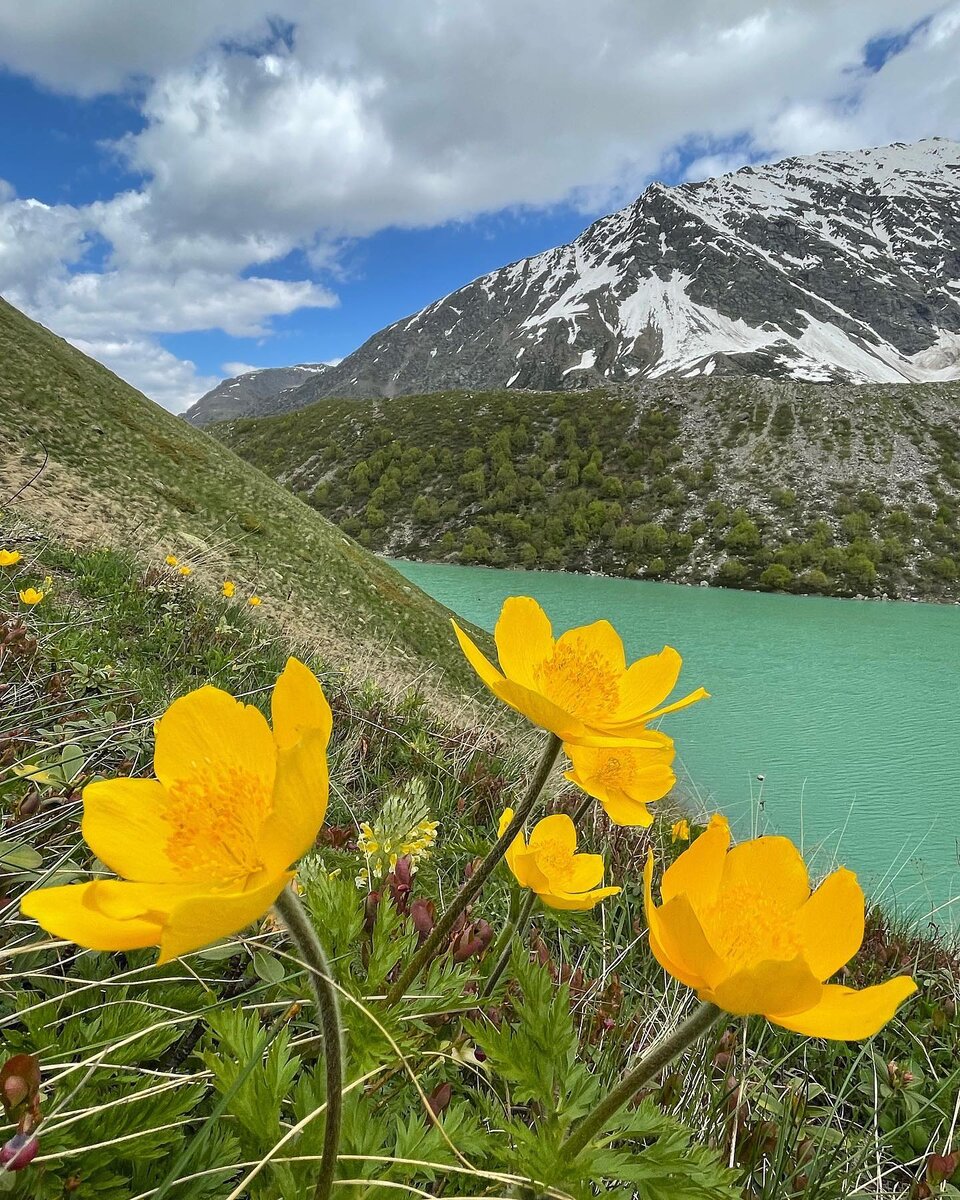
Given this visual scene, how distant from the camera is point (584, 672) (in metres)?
1.51

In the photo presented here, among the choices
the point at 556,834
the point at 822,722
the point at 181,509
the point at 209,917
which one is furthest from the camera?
the point at 822,722

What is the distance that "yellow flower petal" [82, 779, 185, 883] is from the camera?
0.90 meters

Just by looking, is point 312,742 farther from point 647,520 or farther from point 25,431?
point 647,520

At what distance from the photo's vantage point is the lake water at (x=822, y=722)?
10742 mm

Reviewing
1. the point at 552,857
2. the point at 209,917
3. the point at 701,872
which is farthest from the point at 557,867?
the point at 209,917

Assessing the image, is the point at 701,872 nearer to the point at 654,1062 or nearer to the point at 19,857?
the point at 654,1062

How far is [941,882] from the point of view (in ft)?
34.1

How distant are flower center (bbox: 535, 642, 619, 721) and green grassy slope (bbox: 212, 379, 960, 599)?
195ft

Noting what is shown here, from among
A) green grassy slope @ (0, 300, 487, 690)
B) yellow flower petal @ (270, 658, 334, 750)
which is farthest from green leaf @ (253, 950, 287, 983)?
green grassy slope @ (0, 300, 487, 690)

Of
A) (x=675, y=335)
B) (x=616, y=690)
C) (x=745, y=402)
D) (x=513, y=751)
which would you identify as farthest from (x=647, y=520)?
(x=675, y=335)

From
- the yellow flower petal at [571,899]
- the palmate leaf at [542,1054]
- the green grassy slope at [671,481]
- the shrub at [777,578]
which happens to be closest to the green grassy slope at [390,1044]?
the palmate leaf at [542,1054]

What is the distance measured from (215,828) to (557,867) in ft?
4.00

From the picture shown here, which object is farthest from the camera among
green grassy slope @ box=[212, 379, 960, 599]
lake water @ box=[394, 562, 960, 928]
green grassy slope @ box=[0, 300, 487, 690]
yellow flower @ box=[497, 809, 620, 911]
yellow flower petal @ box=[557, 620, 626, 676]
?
green grassy slope @ box=[212, 379, 960, 599]

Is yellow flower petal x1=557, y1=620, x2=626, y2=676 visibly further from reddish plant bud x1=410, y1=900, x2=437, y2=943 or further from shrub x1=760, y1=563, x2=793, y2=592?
shrub x1=760, y1=563, x2=793, y2=592
